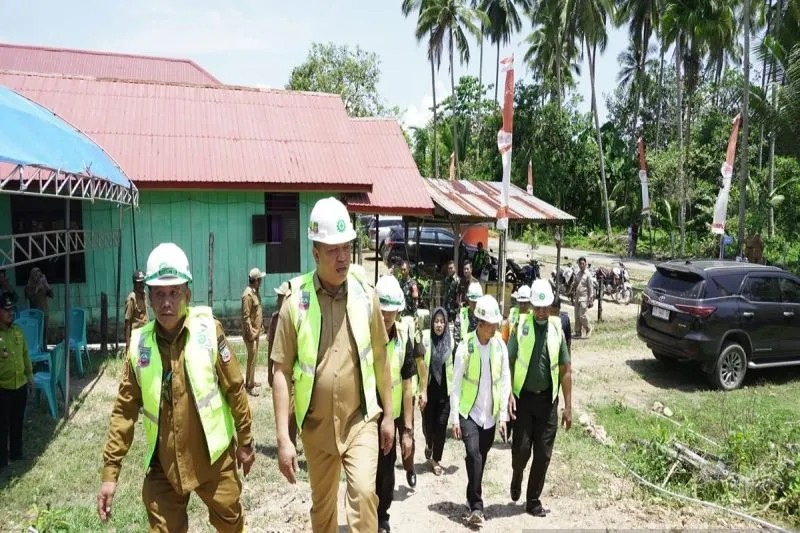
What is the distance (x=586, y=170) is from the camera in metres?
34.0

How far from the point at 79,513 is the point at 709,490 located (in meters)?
5.09

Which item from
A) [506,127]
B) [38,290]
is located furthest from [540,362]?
[38,290]

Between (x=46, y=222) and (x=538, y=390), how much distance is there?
9.76 metres

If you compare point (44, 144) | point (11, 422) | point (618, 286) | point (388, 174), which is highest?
point (388, 174)

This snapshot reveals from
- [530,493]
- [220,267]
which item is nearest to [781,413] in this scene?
[530,493]

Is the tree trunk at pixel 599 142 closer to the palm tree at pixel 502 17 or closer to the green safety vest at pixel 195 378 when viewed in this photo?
the palm tree at pixel 502 17

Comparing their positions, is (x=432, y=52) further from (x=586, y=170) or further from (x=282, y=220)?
(x=282, y=220)

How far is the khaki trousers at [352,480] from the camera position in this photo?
303 centimetres

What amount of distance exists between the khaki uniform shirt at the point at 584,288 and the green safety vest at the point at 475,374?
7.91 meters

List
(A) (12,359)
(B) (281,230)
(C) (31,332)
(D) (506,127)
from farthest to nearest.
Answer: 1. (B) (281,230)
2. (D) (506,127)
3. (C) (31,332)
4. (A) (12,359)

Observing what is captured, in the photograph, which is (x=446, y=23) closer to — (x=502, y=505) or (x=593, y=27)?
(x=593, y=27)

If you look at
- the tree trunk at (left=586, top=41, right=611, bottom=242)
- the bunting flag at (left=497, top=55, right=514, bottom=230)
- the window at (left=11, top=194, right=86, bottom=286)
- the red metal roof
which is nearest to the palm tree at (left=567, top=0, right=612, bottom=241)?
the tree trunk at (left=586, top=41, right=611, bottom=242)

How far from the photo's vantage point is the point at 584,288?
12.3 meters

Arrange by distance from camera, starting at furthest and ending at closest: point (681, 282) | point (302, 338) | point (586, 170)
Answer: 1. point (586, 170)
2. point (681, 282)
3. point (302, 338)
